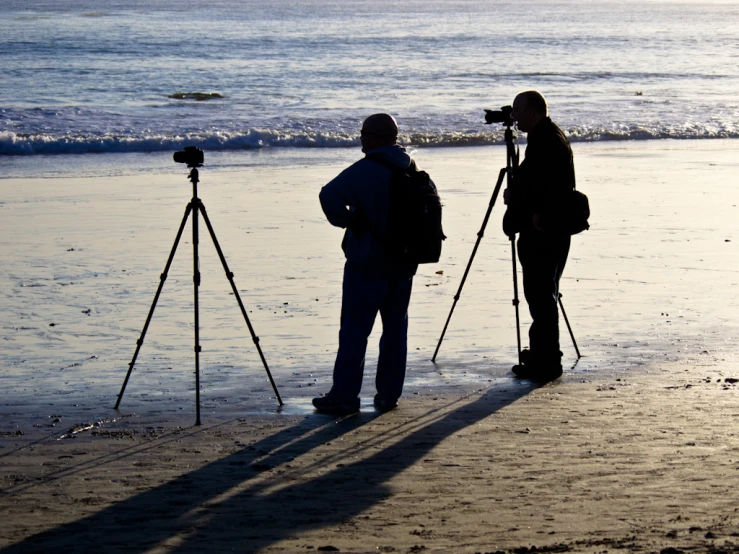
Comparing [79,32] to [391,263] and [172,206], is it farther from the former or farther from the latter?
[391,263]

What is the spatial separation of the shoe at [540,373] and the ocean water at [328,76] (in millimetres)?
11200

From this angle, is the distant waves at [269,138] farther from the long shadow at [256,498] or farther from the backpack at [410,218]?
the long shadow at [256,498]

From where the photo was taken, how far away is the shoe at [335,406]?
5.49m

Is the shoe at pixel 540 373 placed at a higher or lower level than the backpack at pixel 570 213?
lower

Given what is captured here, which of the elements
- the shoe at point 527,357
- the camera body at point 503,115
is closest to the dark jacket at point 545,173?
the camera body at point 503,115

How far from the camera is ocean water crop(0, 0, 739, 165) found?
21516mm

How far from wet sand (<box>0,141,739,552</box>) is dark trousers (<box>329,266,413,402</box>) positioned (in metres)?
0.17

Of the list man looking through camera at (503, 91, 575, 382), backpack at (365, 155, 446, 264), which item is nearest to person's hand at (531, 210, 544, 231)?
man looking through camera at (503, 91, 575, 382)

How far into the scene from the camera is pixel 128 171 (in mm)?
15555

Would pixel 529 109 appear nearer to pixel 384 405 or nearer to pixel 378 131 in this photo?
pixel 378 131

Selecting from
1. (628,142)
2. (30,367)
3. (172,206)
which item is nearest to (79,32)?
(628,142)

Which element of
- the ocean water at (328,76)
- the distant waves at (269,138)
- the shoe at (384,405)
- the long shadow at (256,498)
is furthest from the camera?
the ocean water at (328,76)

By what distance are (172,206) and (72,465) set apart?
25.2ft

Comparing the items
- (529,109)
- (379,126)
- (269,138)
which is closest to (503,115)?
(529,109)
